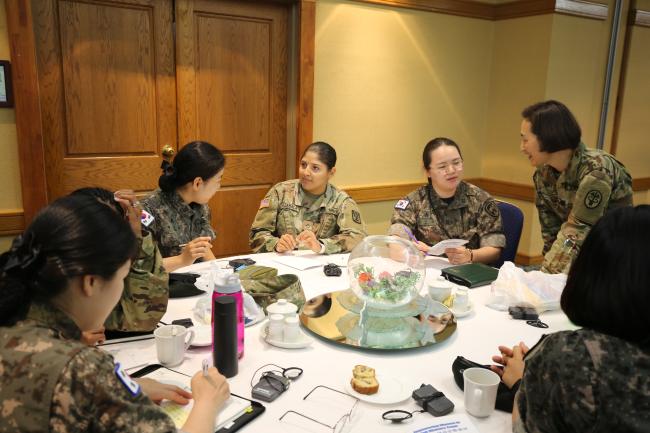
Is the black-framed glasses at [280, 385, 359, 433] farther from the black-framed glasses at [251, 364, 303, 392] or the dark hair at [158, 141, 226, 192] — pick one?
the dark hair at [158, 141, 226, 192]

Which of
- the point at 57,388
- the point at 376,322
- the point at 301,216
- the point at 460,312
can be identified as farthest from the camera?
the point at 301,216

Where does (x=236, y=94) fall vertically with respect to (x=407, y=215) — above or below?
above

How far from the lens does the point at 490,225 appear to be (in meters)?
2.75

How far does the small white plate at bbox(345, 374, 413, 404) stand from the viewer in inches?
48.7

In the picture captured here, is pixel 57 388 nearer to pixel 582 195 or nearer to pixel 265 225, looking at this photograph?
pixel 265 225

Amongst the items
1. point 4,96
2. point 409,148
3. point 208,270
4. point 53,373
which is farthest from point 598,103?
point 53,373

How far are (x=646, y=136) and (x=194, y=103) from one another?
4.37m

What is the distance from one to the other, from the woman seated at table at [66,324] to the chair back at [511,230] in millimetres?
2174

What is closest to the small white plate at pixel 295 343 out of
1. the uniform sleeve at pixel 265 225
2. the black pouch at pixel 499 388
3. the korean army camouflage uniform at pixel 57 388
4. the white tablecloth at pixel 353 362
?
the white tablecloth at pixel 353 362

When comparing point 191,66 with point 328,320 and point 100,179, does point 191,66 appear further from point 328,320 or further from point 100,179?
point 328,320

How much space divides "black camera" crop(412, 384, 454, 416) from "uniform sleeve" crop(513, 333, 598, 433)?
20 cm

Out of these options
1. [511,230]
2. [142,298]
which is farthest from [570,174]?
[142,298]

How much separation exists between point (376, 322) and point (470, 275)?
66 centimetres

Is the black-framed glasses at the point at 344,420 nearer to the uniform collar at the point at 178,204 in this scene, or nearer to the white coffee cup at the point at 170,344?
the white coffee cup at the point at 170,344
